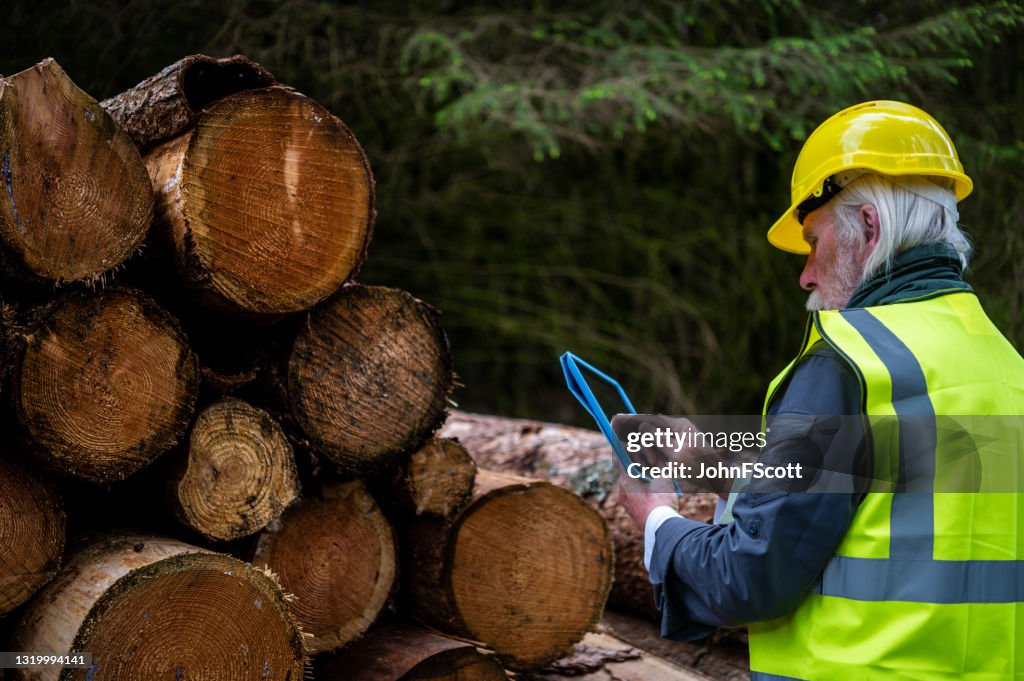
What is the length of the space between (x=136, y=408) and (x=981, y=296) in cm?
389

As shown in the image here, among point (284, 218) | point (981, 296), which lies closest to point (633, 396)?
point (981, 296)

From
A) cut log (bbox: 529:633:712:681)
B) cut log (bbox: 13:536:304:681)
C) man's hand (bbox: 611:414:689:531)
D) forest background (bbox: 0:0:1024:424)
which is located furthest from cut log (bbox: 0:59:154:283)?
forest background (bbox: 0:0:1024:424)

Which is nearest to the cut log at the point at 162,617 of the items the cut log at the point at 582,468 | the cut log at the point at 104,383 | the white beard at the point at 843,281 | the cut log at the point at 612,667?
the cut log at the point at 104,383

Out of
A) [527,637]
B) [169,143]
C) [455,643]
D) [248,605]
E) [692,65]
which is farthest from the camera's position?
[692,65]

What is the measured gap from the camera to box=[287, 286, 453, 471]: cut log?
87.3 inches

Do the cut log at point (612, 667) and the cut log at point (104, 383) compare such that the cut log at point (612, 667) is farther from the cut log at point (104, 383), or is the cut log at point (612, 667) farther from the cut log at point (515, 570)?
the cut log at point (104, 383)

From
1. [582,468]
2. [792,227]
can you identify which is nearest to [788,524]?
[792,227]

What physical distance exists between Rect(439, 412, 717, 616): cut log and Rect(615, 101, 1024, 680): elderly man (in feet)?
5.22

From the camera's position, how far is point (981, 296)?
4.23 metres

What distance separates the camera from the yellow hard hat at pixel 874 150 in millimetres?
1771

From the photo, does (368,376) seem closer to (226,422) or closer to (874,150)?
(226,422)

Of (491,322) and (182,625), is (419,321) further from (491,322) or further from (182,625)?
(491,322)

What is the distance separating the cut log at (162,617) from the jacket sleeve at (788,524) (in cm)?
96

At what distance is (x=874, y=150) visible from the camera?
179 centimetres
